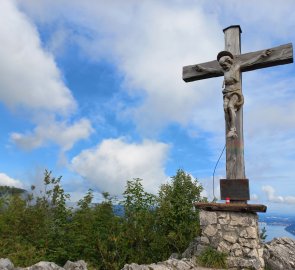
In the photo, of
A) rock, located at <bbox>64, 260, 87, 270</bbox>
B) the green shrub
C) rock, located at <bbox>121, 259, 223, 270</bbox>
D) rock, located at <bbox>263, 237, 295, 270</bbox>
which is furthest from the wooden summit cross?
rock, located at <bbox>64, 260, 87, 270</bbox>

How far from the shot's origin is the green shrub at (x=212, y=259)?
5.98 m

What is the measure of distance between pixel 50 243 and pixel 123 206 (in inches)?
76.4

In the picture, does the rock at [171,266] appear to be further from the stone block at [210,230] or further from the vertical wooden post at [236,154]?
the vertical wooden post at [236,154]

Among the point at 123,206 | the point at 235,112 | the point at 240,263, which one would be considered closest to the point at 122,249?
the point at 123,206

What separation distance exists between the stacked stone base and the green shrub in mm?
87

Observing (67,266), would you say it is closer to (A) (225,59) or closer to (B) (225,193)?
(B) (225,193)

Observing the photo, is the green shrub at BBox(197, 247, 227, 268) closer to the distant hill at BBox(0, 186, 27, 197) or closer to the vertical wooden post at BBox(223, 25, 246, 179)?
the vertical wooden post at BBox(223, 25, 246, 179)

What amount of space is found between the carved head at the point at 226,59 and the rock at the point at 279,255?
12.0 ft

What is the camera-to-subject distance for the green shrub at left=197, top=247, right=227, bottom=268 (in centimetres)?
598

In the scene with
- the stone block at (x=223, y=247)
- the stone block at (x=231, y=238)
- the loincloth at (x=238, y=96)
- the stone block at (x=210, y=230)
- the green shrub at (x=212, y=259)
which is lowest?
the green shrub at (x=212, y=259)

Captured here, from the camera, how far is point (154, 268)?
5.44 meters

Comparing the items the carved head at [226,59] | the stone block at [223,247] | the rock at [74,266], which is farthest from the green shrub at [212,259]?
the carved head at [226,59]

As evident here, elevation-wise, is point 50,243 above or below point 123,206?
below

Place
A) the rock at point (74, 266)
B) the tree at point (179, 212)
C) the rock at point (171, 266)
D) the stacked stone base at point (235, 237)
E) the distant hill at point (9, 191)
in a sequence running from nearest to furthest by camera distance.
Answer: the rock at point (74, 266), the rock at point (171, 266), the stacked stone base at point (235, 237), the tree at point (179, 212), the distant hill at point (9, 191)
